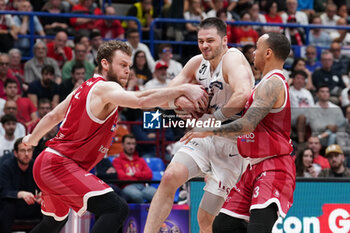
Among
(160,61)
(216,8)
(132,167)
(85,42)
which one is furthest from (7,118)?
(216,8)

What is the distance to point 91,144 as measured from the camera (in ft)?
18.4

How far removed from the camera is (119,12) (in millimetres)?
14352

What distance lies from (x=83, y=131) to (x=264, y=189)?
1635mm

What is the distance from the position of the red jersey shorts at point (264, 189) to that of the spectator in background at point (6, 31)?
23.5 ft

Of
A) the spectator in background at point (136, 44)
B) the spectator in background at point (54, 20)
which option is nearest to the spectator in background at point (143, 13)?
the spectator in background at point (136, 44)

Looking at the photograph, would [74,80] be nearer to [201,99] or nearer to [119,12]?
[119,12]

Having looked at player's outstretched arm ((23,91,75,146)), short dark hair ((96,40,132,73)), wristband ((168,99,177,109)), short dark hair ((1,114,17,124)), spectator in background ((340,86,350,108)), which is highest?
short dark hair ((96,40,132,73))

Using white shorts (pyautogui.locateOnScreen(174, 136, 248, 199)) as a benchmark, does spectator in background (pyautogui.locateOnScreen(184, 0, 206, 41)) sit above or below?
above

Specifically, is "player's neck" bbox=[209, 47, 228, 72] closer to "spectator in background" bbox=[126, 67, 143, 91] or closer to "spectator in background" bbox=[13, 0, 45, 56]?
"spectator in background" bbox=[126, 67, 143, 91]

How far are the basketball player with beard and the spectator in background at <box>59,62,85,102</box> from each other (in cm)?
455

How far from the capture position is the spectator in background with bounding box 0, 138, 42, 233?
7777mm

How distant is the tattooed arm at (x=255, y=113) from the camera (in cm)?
516

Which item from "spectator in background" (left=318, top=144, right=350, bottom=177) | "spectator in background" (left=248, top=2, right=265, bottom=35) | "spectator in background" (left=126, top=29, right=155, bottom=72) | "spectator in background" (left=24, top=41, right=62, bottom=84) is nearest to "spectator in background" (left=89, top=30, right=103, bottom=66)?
"spectator in background" (left=126, top=29, right=155, bottom=72)

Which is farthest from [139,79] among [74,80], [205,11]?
[205,11]
